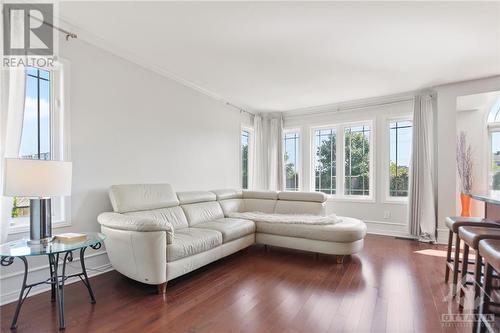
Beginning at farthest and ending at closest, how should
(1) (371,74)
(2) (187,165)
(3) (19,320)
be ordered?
1. (2) (187,165)
2. (1) (371,74)
3. (3) (19,320)

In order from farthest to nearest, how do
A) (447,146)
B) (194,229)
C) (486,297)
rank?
1. (447,146)
2. (194,229)
3. (486,297)

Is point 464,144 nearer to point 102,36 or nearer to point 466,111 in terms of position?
point 466,111

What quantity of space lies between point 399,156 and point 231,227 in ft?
11.5

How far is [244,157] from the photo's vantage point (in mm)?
5727

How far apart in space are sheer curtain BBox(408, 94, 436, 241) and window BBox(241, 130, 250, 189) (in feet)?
10.4

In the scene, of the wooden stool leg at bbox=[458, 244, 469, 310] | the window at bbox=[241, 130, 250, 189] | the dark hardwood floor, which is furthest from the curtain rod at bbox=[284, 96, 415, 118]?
the wooden stool leg at bbox=[458, 244, 469, 310]

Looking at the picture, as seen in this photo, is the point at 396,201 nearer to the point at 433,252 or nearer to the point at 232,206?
the point at 433,252

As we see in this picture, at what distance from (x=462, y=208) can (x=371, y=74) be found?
8.77ft

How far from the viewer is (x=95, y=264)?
110 inches

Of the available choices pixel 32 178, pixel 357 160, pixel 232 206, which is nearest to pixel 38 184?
pixel 32 178

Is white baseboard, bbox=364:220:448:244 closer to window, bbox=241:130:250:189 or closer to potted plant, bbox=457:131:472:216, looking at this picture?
potted plant, bbox=457:131:472:216

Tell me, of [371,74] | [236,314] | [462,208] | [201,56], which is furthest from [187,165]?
[462,208]

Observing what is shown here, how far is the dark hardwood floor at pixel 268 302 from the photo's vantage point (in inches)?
72.6

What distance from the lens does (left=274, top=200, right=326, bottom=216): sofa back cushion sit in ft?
13.5
